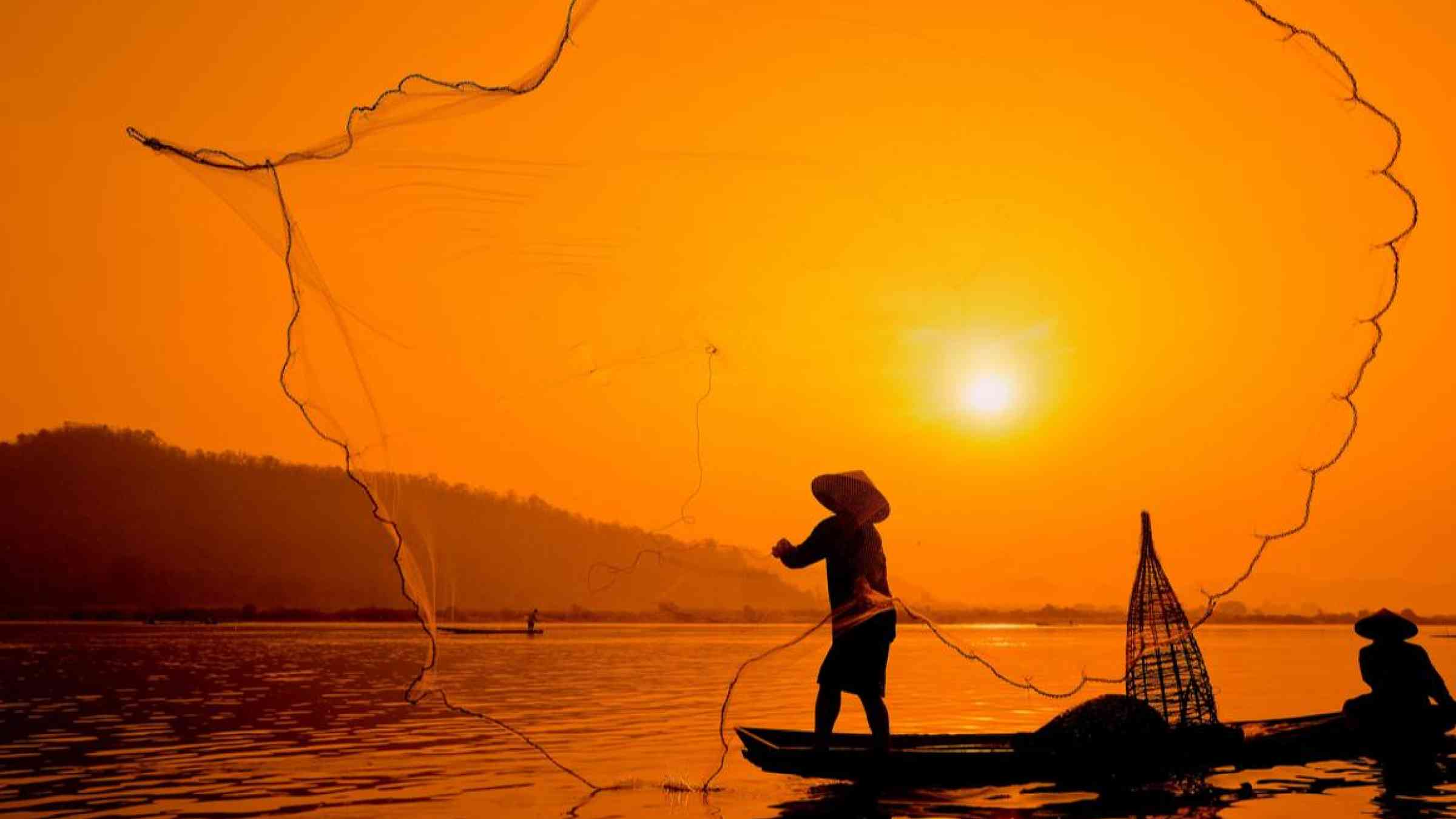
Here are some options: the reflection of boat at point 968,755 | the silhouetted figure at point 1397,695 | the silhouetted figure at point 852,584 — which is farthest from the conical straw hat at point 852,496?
the silhouetted figure at point 1397,695

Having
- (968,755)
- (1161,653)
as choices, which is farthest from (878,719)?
(1161,653)

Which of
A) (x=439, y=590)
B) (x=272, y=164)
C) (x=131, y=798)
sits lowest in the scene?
(x=131, y=798)

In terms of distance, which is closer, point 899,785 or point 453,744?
point 899,785

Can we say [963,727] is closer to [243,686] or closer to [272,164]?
[272,164]

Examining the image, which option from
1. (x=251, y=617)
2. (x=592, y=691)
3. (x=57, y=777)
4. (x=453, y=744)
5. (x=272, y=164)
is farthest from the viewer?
(x=251, y=617)

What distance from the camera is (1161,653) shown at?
16422mm

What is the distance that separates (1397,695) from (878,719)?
6.80 metres

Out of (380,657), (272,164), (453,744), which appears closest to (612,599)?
(453,744)

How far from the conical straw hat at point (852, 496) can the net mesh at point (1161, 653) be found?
403 cm

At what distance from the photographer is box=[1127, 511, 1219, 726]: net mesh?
52.1ft

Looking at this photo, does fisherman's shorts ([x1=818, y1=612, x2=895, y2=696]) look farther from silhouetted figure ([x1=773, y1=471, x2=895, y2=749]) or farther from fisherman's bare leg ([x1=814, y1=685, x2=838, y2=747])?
fisherman's bare leg ([x1=814, y1=685, x2=838, y2=747])

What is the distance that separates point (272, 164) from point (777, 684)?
26465 millimetres

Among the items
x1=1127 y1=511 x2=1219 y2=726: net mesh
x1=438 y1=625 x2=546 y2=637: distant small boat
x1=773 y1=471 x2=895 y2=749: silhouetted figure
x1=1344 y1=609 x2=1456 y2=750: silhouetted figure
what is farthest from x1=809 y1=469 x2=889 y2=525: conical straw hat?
x1=438 y1=625 x2=546 y2=637: distant small boat

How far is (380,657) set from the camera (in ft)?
173
